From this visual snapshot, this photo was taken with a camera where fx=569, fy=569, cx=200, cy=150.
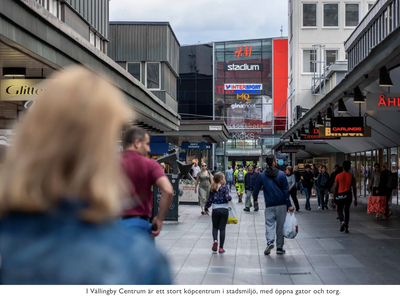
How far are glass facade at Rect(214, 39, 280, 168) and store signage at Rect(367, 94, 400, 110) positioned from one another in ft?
155

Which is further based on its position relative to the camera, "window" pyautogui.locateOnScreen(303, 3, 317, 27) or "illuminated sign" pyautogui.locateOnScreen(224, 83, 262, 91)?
"illuminated sign" pyautogui.locateOnScreen(224, 83, 262, 91)

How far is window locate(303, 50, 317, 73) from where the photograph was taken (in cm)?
4409

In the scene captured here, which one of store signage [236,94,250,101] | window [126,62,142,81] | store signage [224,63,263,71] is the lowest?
window [126,62,142,81]

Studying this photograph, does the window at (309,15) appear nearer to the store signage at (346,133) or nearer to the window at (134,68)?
the window at (134,68)

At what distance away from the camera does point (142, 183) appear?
15.8 ft

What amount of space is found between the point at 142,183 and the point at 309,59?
41087 millimetres

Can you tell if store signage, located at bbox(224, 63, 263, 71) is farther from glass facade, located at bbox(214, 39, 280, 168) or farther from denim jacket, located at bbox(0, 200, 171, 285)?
denim jacket, located at bbox(0, 200, 171, 285)

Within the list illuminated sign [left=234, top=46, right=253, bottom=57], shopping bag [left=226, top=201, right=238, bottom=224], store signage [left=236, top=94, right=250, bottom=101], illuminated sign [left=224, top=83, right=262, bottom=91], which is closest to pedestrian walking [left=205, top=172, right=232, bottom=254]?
shopping bag [left=226, top=201, right=238, bottom=224]

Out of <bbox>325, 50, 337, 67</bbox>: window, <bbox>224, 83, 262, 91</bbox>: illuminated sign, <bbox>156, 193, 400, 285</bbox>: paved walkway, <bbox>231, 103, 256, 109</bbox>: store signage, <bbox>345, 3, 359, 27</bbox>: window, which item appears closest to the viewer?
<bbox>156, 193, 400, 285</bbox>: paved walkway

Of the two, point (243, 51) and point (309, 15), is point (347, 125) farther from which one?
point (243, 51)

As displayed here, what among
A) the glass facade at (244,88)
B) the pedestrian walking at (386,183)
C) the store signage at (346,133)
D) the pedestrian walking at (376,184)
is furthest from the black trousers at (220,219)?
the glass facade at (244,88)

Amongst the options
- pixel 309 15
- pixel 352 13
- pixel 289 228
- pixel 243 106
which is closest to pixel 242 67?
pixel 243 106

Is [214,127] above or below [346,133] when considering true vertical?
above

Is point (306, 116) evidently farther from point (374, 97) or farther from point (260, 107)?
point (260, 107)
